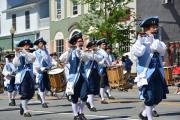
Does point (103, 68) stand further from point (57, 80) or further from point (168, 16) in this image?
point (168, 16)

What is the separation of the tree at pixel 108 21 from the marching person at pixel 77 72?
17.3 metres

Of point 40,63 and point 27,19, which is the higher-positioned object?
point 27,19

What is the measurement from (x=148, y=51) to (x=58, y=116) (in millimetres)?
3893

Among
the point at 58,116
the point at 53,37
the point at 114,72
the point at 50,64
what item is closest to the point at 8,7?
the point at 53,37

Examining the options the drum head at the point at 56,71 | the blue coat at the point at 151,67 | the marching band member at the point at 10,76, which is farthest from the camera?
the drum head at the point at 56,71

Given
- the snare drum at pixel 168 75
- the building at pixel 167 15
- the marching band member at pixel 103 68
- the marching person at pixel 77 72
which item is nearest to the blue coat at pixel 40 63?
the marching band member at pixel 103 68

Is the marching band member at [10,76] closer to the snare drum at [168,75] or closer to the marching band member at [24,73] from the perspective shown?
the marching band member at [24,73]

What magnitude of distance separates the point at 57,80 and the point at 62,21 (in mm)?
24262

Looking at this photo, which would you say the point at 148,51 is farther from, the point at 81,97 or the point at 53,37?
the point at 53,37

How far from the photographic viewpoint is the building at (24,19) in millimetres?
47331

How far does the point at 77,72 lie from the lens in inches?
466

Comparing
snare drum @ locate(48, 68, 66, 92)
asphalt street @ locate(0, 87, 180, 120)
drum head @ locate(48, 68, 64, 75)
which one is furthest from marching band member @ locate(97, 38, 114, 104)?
drum head @ locate(48, 68, 64, 75)

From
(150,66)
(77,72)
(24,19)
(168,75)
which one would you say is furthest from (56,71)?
(24,19)

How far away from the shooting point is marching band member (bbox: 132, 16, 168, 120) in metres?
9.91
